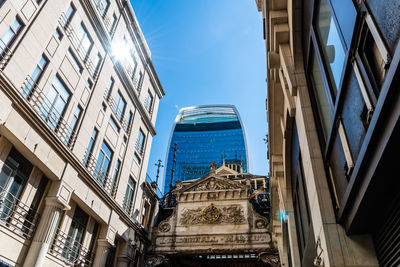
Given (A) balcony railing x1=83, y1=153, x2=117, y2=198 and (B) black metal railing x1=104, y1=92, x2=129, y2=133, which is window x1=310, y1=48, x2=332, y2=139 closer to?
(A) balcony railing x1=83, y1=153, x2=117, y2=198

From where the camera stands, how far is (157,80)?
31312 millimetres

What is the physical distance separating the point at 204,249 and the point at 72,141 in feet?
43.0

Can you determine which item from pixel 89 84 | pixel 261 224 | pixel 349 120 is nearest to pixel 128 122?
pixel 89 84

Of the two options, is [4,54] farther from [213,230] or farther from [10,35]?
[213,230]

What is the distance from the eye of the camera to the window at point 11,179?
12.1 m

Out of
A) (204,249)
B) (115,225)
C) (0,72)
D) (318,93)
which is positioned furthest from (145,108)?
(318,93)

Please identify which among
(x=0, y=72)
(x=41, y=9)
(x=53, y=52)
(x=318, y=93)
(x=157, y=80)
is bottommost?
(x=318, y=93)

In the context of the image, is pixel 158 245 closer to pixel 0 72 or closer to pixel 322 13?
pixel 0 72

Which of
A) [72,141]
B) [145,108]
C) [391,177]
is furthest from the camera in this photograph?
[145,108]

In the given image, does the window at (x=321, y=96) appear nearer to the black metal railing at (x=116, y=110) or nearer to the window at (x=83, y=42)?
the window at (x=83, y=42)

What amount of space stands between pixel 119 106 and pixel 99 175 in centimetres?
617

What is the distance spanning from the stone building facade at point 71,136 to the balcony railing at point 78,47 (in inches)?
3.1

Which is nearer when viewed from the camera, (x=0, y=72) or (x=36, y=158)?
(x=0, y=72)

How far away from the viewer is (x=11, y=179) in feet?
41.2
